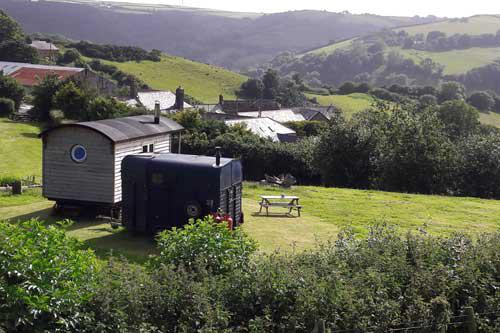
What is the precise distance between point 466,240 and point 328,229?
30.2 feet

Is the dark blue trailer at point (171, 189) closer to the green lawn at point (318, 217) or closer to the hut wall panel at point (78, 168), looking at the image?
the green lawn at point (318, 217)

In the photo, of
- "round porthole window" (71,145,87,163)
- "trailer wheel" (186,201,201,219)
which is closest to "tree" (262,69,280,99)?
"round porthole window" (71,145,87,163)

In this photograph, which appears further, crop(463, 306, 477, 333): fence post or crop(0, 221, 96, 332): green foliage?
crop(463, 306, 477, 333): fence post

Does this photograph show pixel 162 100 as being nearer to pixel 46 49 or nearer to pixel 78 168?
pixel 46 49

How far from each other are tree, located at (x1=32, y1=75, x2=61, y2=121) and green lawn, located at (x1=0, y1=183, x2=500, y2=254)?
2956 centimetres

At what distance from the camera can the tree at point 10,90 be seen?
58531 mm

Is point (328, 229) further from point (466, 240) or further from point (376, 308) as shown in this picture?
point (376, 308)

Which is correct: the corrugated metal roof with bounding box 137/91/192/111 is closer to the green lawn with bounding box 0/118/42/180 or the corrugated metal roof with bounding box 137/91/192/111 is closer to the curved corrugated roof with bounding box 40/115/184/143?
the green lawn with bounding box 0/118/42/180

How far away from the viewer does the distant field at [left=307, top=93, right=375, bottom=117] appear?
352ft

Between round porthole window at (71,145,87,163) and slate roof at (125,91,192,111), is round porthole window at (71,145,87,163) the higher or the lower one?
the higher one

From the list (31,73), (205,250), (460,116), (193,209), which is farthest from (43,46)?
(205,250)

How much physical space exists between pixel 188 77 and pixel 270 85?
51.4 ft

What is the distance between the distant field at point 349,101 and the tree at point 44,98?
58.4 m

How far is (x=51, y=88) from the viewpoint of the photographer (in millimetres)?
54312
